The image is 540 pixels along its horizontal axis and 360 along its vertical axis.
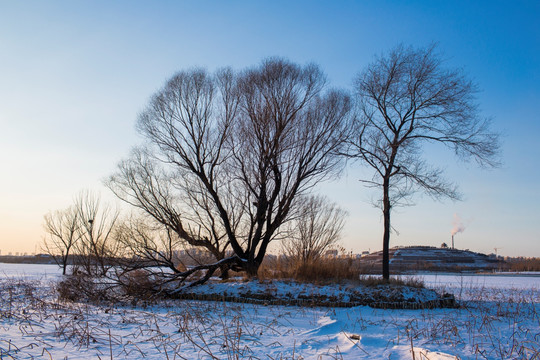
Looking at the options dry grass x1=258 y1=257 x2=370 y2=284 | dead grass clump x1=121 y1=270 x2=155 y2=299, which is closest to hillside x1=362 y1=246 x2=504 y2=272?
dry grass x1=258 y1=257 x2=370 y2=284

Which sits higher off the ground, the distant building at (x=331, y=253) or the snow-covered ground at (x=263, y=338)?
the distant building at (x=331, y=253)

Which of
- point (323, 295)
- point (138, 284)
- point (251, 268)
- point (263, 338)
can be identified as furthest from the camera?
point (251, 268)

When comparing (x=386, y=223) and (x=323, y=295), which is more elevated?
(x=386, y=223)

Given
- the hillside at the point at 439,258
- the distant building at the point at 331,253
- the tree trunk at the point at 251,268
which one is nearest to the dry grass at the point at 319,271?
the tree trunk at the point at 251,268

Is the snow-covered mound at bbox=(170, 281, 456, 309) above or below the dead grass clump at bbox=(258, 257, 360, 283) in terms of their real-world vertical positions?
below

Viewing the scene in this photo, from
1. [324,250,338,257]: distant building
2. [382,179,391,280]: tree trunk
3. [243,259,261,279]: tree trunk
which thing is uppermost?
[382,179,391,280]: tree trunk

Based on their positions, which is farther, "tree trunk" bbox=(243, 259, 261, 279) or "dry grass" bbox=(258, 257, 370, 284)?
"tree trunk" bbox=(243, 259, 261, 279)

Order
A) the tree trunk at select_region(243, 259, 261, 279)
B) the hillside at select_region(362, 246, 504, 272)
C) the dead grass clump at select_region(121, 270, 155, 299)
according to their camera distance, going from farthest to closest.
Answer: the hillside at select_region(362, 246, 504, 272)
the tree trunk at select_region(243, 259, 261, 279)
the dead grass clump at select_region(121, 270, 155, 299)

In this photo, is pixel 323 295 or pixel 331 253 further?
pixel 331 253

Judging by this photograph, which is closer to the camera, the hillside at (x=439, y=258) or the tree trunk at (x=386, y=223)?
the tree trunk at (x=386, y=223)

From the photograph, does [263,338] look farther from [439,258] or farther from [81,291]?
[439,258]

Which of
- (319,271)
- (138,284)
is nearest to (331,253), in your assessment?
(319,271)

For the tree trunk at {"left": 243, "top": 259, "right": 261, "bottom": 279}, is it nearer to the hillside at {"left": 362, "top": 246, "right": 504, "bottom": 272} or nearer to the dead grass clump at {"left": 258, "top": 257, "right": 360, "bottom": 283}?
the dead grass clump at {"left": 258, "top": 257, "right": 360, "bottom": 283}

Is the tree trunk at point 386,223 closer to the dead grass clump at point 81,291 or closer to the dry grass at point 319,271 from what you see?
the dry grass at point 319,271
